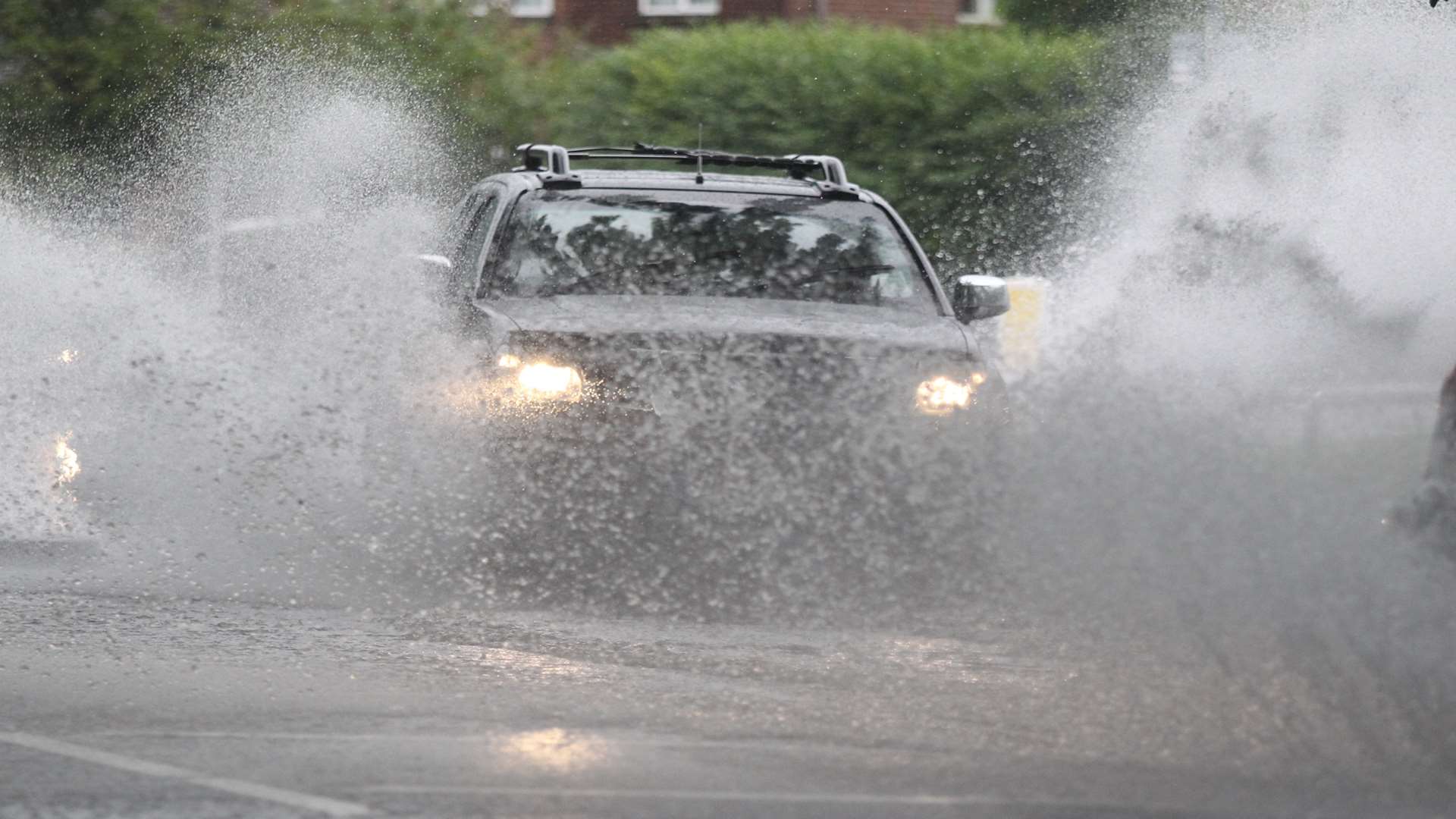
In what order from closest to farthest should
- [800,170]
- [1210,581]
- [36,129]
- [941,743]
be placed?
[941,743], [1210,581], [800,170], [36,129]

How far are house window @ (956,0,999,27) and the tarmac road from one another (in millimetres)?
21803

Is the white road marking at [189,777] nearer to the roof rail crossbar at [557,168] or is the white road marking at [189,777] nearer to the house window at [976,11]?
the roof rail crossbar at [557,168]

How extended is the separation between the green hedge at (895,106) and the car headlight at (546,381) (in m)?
10.0

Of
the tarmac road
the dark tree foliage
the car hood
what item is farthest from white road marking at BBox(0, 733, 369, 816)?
the dark tree foliage

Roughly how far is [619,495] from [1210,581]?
2.00m

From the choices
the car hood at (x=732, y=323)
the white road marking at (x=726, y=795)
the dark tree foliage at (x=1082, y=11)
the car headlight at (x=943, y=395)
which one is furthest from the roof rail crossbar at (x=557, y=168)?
the dark tree foliage at (x=1082, y=11)

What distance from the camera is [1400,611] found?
6484mm

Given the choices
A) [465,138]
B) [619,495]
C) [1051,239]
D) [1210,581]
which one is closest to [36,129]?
[465,138]

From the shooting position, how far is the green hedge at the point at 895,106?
1797 cm

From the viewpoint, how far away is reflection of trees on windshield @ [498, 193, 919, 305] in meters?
8.74

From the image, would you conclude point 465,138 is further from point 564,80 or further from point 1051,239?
point 1051,239

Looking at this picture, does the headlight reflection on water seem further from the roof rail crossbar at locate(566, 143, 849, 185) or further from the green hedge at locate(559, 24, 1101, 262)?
the green hedge at locate(559, 24, 1101, 262)

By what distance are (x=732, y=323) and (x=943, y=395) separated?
0.78 meters

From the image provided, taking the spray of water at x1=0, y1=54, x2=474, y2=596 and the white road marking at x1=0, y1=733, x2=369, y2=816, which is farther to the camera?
the spray of water at x1=0, y1=54, x2=474, y2=596
